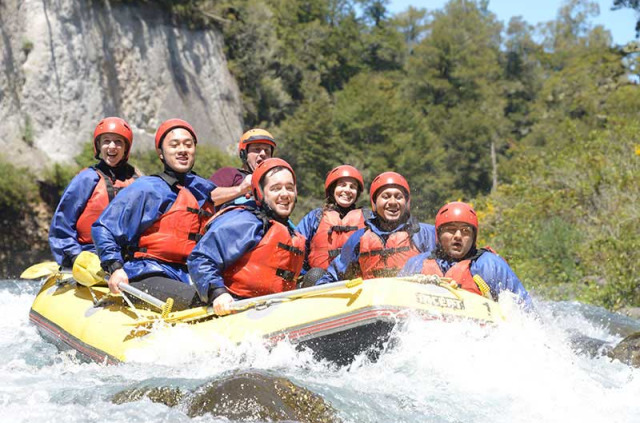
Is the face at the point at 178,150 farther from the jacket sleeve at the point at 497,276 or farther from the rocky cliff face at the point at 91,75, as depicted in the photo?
the rocky cliff face at the point at 91,75

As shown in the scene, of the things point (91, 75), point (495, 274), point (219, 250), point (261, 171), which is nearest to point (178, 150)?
point (261, 171)

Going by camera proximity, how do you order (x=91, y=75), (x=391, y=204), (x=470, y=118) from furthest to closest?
1. (x=470, y=118)
2. (x=91, y=75)
3. (x=391, y=204)

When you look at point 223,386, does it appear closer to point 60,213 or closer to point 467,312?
point 467,312

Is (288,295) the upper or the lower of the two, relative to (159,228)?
lower

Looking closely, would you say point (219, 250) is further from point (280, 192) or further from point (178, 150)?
point (178, 150)

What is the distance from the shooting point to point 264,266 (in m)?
4.88

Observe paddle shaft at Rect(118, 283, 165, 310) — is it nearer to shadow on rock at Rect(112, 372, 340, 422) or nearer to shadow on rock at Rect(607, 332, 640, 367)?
shadow on rock at Rect(112, 372, 340, 422)

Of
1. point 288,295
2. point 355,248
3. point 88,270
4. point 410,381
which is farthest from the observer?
point 355,248

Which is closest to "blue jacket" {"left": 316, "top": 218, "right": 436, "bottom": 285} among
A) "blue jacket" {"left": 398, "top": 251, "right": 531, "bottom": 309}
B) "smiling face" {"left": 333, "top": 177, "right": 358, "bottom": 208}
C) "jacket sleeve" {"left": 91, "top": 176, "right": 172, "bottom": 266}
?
"blue jacket" {"left": 398, "top": 251, "right": 531, "bottom": 309}

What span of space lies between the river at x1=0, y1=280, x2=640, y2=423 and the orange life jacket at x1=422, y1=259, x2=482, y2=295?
0.45 m

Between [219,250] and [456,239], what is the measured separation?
1643mm

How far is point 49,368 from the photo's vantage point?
203 inches

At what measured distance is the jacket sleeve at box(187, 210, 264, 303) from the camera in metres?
4.72

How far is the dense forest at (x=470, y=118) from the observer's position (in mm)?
11344
